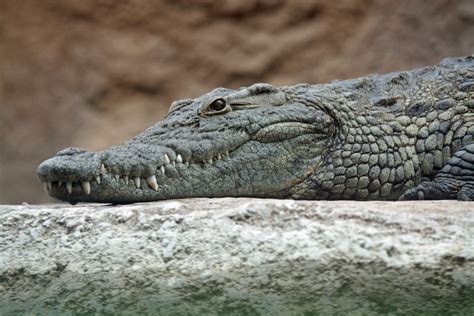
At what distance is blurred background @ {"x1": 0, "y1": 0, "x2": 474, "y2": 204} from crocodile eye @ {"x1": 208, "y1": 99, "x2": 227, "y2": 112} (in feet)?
11.3

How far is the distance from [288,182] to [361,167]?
1.33 feet

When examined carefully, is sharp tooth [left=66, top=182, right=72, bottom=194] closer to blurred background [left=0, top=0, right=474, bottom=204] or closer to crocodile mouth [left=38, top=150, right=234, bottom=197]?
crocodile mouth [left=38, top=150, right=234, bottom=197]

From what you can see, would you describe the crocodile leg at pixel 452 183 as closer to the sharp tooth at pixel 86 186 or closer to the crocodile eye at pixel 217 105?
the crocodile eye at pixel 217 105

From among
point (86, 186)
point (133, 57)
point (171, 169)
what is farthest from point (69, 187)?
point (133, 57)

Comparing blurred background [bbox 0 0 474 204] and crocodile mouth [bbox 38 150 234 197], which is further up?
blurred background [bbox 0 0 474 204]

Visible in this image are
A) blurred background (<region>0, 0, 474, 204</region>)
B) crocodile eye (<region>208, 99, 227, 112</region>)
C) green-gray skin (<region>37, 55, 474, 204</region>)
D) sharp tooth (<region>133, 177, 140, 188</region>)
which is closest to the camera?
sharp tooth (<region>133, 177, 140, 188</region>)

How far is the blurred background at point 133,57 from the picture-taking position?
7.29 meters

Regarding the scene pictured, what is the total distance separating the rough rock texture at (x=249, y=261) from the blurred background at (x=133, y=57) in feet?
15.0

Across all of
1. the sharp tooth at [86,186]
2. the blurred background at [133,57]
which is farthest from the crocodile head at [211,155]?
the blurred background at [133,57]

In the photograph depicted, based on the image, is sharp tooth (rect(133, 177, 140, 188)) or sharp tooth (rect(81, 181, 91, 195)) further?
sharp tooth (rect(133, 177, 140, 188))

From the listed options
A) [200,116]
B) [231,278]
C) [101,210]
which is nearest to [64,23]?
[200,116]

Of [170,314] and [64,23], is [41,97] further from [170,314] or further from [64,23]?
[170,314]

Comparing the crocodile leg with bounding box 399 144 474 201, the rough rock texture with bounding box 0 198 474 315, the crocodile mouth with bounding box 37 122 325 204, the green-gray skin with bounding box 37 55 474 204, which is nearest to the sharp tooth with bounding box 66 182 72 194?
the crocodile mouth with bounding box 37 122 325 204

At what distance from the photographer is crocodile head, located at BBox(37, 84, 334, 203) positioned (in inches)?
125
